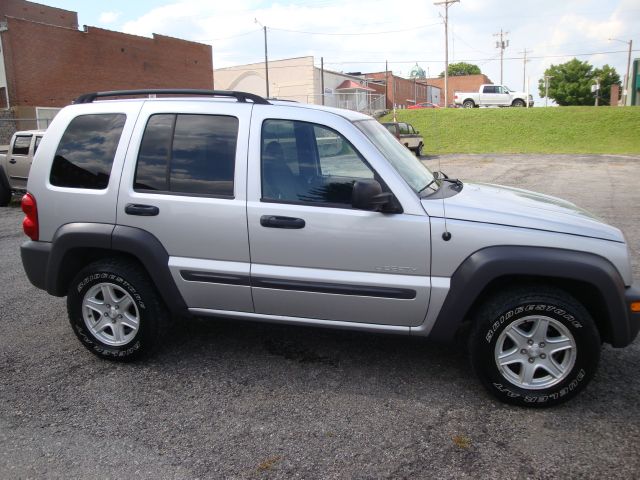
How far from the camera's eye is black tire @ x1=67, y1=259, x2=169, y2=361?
4078 millimetres

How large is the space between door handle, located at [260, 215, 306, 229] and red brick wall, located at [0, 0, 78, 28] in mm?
45903

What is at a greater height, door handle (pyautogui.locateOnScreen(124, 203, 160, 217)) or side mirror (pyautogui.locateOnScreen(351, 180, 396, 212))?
side mirror (pyautogui.locateOnScreen(351, 180, 396, 212))

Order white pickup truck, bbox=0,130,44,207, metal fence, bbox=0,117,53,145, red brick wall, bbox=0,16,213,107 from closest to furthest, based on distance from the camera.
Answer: white pickup truck, bbox=0,130,44,207 < metal fence, bbox=0,117,53,145 < red brick wall, bbox=0,16,213,107

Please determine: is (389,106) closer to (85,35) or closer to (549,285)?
(85,35)

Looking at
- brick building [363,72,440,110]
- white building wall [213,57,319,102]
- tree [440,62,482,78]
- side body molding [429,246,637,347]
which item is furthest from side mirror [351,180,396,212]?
tree [440,62,482,78]

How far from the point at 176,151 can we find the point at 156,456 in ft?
6.82

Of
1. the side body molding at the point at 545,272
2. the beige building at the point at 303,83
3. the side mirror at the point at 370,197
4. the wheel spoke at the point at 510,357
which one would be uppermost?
the beige building at the point at 303,83

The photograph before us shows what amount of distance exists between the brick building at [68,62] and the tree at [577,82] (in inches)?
2095

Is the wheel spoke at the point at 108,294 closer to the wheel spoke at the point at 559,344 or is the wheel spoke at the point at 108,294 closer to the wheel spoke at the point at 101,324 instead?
the wheel spoke at the point at 101,324

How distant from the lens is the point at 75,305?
421 centimetres

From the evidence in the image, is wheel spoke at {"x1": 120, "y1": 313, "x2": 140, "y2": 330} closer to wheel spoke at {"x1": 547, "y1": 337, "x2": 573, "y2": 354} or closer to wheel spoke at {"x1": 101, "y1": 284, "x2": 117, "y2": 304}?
wheel spoke at {"x1": 101, "y1": 284, "x2": 117, "y2": 304}

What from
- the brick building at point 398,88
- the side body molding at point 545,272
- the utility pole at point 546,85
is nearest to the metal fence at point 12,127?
the side body molding at point 545,272

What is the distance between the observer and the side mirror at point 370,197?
3369mm

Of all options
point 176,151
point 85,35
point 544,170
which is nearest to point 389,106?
point 85,35
